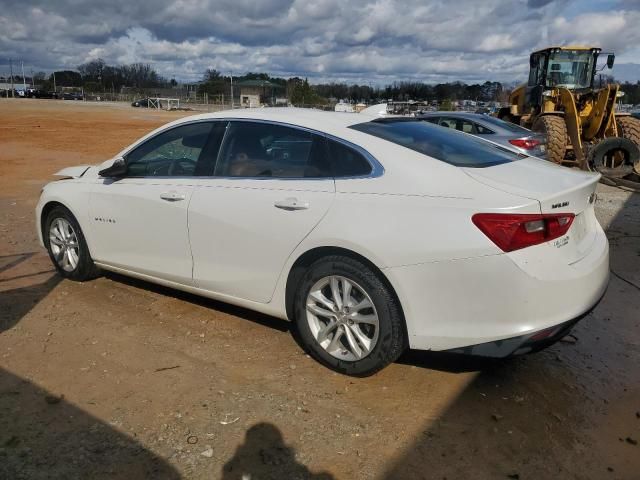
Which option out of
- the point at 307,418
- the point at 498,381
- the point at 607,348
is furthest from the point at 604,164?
the point at 307,418

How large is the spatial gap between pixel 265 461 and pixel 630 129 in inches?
536

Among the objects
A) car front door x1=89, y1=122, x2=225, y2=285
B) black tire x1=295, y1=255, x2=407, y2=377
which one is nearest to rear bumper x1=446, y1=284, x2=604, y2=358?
black tire x1=295, y1=255, x2=407, y2=377

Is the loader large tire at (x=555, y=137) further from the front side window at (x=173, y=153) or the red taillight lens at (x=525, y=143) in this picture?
the front side window at (x=173, y=153)

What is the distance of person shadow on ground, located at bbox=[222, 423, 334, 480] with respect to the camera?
107 inches

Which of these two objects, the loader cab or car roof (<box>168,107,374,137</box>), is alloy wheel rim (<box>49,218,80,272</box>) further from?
the loader cab

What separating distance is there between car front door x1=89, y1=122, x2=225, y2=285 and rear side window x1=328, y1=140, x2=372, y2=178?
1.05 metres

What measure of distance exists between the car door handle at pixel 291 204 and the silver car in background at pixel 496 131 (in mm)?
6954

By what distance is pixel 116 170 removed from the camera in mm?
4609

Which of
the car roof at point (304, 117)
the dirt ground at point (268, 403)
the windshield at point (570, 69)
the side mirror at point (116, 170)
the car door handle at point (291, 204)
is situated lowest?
the dirt ground at point (268, 403)

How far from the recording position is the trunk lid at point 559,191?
309cm

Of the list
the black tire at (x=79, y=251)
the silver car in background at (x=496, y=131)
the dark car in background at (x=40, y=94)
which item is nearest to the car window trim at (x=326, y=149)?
the black tire at (x=79, y=251)

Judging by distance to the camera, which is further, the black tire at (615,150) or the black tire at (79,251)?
the black tire at (615,150)

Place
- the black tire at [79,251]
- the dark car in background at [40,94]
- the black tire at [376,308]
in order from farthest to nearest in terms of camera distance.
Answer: the dark car in background at [40,94] → the black tire at [79,251] → the black tire at [376,308]

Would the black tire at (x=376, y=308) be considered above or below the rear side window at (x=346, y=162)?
below
